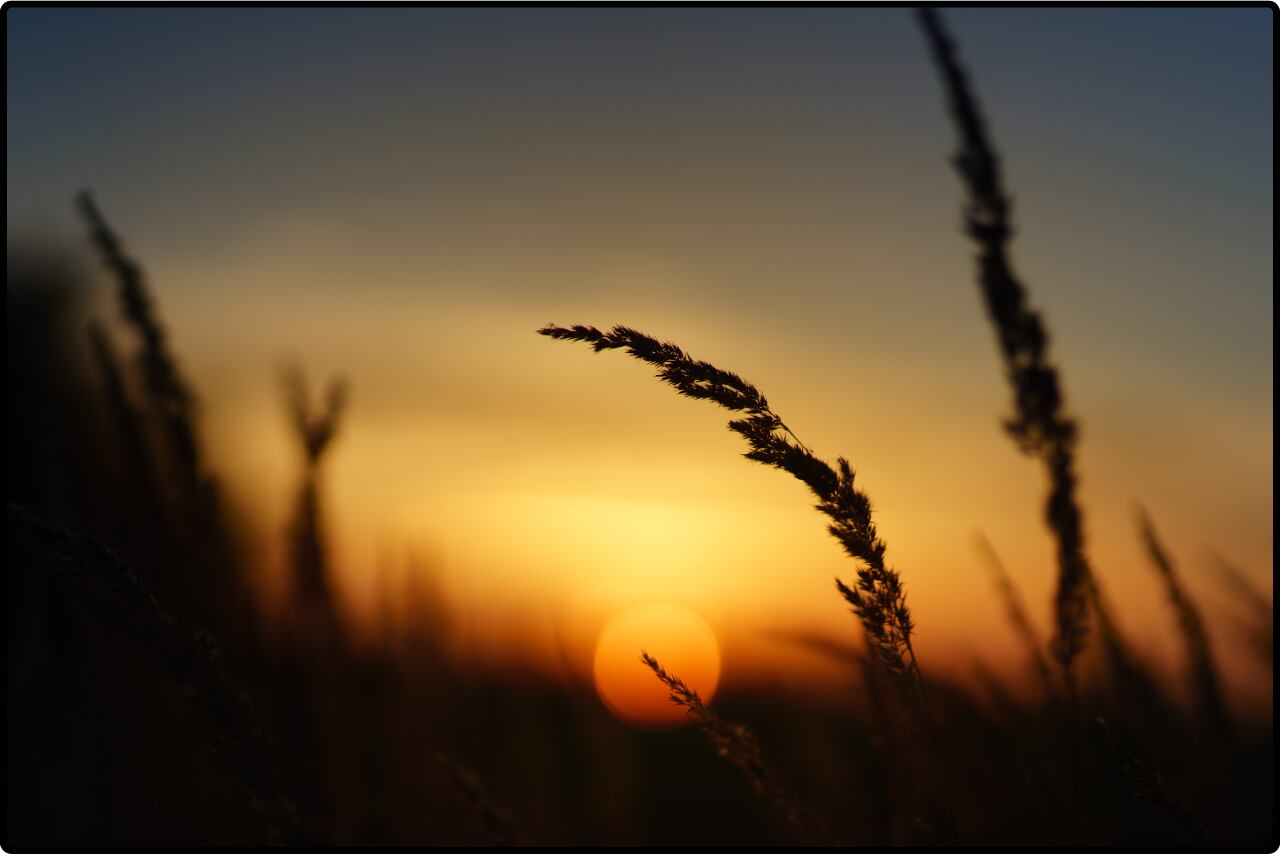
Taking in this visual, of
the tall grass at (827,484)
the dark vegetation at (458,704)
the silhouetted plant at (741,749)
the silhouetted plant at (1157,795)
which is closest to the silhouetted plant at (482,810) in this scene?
the dark vegetation at (458,704)

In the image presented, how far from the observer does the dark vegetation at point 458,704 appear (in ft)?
4.28

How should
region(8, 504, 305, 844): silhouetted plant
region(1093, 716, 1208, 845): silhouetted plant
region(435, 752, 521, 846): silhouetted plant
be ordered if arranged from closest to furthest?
1. region(1093, 716, 1208, 845): silhouetted plant
2. region(8, 504, 305, 844): silhouetted plant
3. region(435, 752, 521, 846): silhouetted plant

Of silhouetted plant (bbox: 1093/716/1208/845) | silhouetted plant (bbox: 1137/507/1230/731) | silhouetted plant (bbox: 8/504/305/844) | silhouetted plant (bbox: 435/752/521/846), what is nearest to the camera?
silhouetted plant (bbox: 1093/716/1208/845)

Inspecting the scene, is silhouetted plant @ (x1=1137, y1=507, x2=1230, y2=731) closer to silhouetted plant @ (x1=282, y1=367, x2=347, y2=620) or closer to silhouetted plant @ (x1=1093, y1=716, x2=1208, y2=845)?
silhouetted plant @ (x1=1093, y1=716, x2=1208, y2=845)

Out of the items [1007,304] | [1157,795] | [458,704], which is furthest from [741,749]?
[458,704]

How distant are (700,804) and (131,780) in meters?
3.06

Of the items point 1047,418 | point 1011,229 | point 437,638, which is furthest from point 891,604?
point 437,638

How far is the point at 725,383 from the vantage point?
1296mm

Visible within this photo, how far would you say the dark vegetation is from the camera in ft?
4.28

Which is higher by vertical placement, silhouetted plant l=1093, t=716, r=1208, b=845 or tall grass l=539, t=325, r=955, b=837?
tall grass l=539, t=325, r=955, b=837

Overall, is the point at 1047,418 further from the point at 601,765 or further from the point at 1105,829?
the point at 601,765

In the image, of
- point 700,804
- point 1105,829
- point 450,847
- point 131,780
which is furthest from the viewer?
point 700,804

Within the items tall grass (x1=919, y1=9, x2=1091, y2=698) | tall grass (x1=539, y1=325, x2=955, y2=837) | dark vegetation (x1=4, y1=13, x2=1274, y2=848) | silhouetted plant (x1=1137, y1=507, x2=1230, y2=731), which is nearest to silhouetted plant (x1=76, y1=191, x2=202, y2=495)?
dark vegetation (x1=4, y1=13, x2=1274, y2=848)

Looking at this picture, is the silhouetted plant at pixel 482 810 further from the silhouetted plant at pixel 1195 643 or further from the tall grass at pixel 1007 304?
the silhouetted plant at pixel 1195 643
